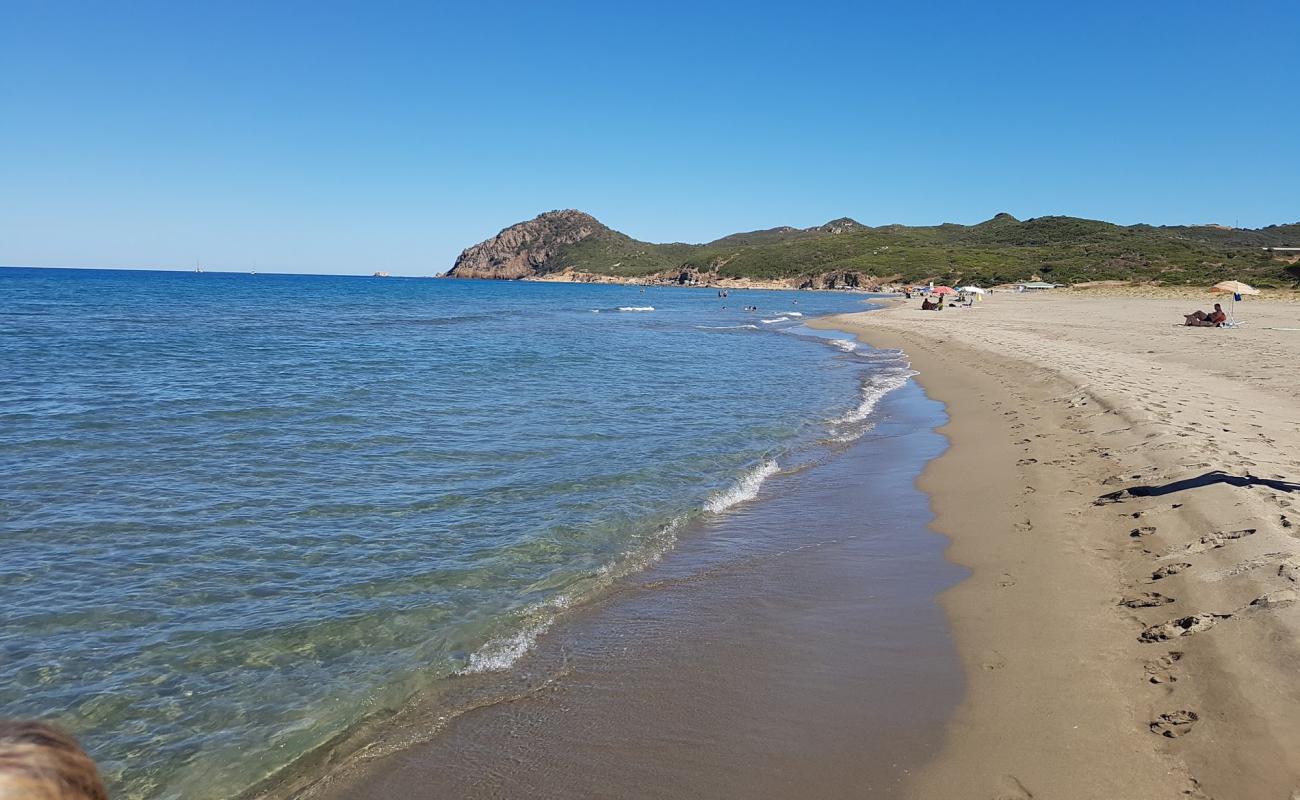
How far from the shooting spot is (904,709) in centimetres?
512

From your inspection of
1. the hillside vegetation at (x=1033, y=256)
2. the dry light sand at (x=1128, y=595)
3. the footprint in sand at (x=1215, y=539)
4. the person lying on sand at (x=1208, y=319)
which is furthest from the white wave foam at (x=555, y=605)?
the hillside vegetation at (x=1033, y=256)

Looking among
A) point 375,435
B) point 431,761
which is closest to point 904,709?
point 431,761

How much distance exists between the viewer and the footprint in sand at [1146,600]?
20.0 ft

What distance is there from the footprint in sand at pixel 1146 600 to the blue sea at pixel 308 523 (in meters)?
4.60

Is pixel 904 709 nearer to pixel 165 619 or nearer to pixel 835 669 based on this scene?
pixel 835 669

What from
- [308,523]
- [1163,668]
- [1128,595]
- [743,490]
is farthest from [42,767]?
[743,490]

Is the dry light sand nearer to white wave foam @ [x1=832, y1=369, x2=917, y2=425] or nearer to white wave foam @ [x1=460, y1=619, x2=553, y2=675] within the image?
white wave foam @ [x1=832, y1=369, x2=917, y2=425]

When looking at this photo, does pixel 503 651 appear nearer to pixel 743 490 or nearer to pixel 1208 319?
pixel 743 490

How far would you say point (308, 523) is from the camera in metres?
9.20

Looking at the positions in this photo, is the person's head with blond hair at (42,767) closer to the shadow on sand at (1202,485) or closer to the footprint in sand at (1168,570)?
the footprint in sand at (1168,570)

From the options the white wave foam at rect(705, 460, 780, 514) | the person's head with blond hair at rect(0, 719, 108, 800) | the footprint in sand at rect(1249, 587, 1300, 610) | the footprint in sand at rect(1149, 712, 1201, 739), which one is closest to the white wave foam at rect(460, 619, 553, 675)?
the white wave foam at rect(705, 460, 780, 514)

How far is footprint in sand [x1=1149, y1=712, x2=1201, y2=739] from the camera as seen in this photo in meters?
4.41

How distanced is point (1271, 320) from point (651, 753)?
135ft

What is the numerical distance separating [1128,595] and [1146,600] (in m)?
0.20
